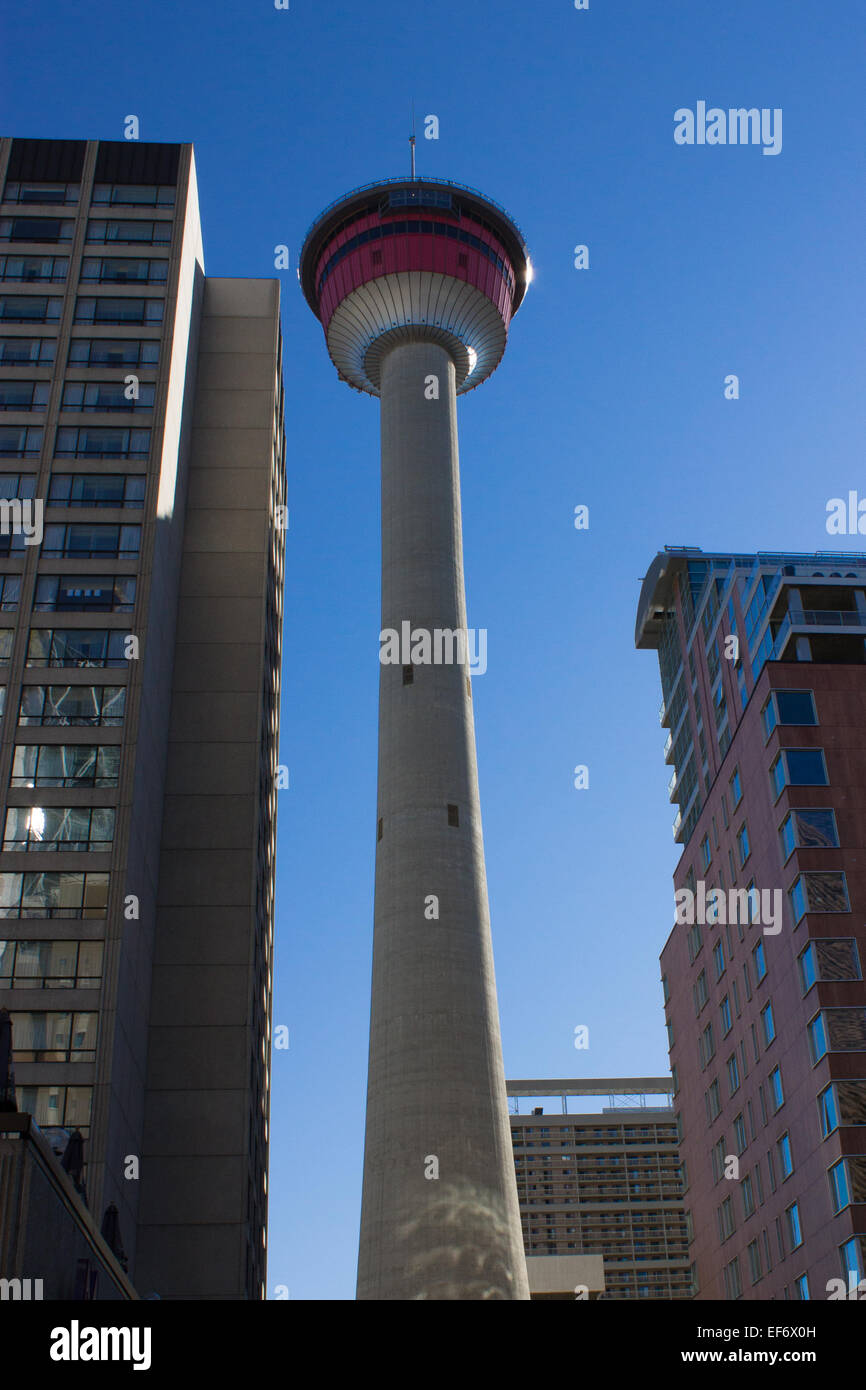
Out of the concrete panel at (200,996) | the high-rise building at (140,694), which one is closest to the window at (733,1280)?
the high-rise building at (140,694)

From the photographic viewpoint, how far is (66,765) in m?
55.9

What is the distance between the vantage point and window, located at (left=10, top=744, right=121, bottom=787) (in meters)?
55.2

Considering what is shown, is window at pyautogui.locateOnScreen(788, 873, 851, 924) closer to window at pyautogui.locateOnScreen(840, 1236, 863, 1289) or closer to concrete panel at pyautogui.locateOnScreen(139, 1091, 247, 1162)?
window at pyautogui.locateOnScreen(840, 1236, 863, 1289)

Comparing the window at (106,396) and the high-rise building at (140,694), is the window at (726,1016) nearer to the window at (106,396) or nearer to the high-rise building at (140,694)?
the high-rise building at (140,694)

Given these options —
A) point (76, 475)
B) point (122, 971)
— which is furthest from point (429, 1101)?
point (76, 475)

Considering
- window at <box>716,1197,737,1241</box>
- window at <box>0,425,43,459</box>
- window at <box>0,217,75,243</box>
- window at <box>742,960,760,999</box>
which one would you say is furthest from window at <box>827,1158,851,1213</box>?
window at <box>0,217,75,243</box>

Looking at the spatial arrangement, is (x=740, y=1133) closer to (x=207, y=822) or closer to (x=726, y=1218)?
(x=726, y=1218)

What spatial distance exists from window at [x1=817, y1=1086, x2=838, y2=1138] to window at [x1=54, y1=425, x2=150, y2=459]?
40.0 m

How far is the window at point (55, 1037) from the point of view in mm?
50094

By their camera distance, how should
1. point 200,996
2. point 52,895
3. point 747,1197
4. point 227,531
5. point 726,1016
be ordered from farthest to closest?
point 726,1016 → point 227,531 → point 747,1197 → point 200,996 → point 52,895

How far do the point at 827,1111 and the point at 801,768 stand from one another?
49.0 feet

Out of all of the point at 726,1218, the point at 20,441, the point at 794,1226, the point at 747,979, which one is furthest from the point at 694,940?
the point at 20,441

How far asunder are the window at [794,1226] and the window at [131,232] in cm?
5371

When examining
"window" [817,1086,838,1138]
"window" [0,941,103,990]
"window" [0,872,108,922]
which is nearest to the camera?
"window" [0,941,103,990]
